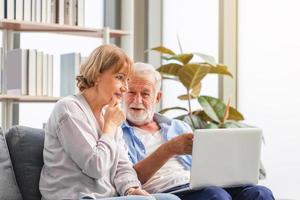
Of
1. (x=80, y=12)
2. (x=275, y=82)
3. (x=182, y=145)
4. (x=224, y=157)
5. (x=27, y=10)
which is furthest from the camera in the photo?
(x=275, y=82)

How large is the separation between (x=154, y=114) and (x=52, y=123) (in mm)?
797

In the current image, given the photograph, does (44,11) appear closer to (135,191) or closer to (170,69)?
(170,69)

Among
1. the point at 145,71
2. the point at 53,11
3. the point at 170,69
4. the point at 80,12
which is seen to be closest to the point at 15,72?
the point at 53,11

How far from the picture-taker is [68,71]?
12.6ft

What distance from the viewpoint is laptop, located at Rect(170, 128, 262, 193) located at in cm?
234

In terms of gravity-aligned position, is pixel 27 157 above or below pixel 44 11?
below

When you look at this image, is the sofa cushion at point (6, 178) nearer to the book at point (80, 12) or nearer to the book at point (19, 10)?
the book at point (19, 10)

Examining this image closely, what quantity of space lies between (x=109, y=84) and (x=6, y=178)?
0.56 meters

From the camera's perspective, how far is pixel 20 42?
411 centimetres

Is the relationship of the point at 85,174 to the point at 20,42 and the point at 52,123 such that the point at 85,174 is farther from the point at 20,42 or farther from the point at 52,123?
the point at 20,42

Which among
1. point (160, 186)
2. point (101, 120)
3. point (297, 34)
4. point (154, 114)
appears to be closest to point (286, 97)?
point (297, 34)

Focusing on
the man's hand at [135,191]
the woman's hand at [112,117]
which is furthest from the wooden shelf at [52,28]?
the man's hand at [135,191]

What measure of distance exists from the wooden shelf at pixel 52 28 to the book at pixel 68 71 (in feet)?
0.61

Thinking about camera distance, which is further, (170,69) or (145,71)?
(170,69)
